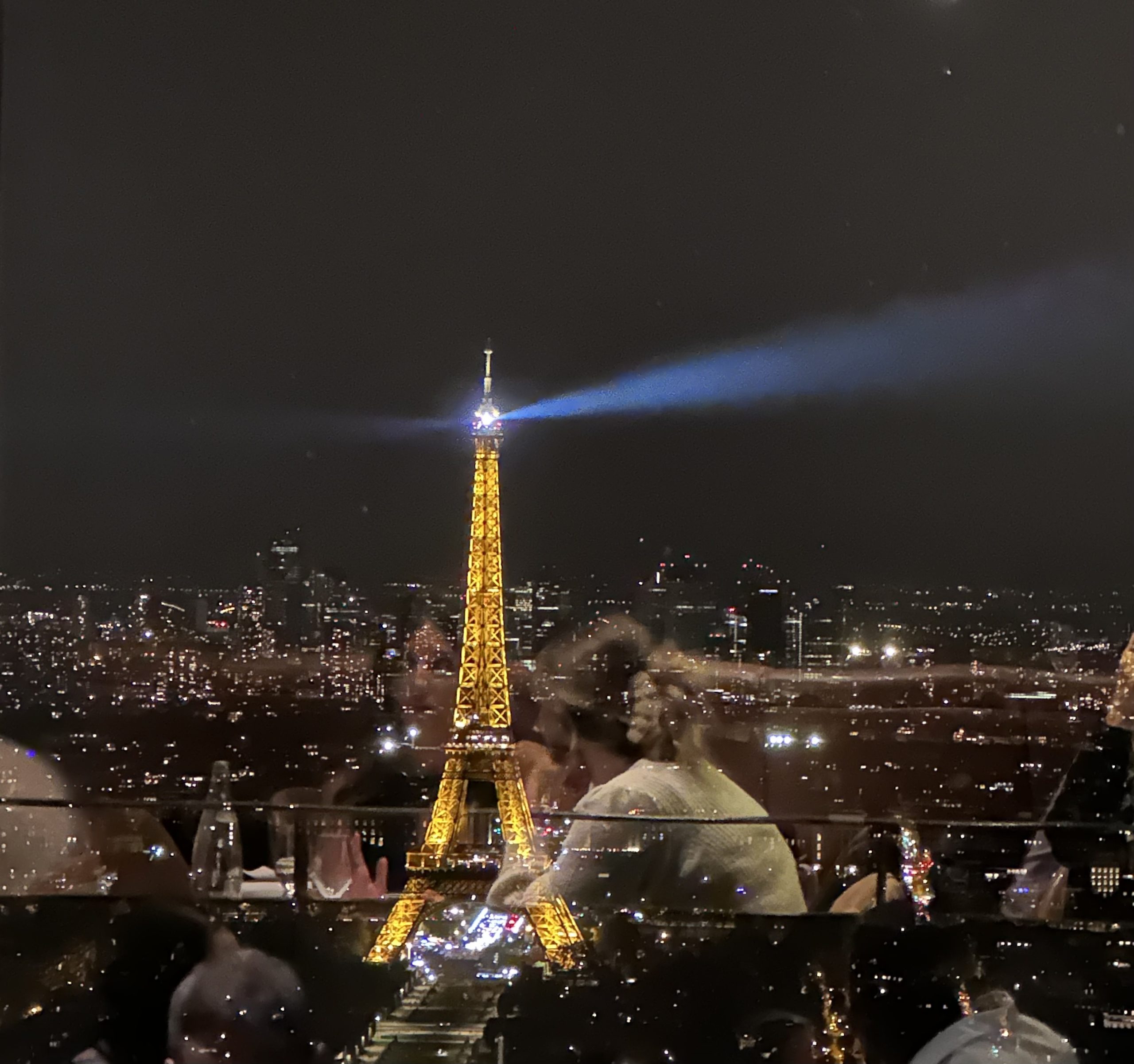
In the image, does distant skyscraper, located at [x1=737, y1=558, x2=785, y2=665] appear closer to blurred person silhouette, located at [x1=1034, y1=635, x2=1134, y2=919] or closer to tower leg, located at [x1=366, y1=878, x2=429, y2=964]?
blurred person silhouette, located at [x1=1034, y1=635, x2=1134, y2=919]

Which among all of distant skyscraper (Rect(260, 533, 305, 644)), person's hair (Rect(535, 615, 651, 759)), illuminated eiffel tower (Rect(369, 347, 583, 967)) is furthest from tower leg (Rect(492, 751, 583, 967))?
distant skyscraper (Rect(260, 533, 305, 644))

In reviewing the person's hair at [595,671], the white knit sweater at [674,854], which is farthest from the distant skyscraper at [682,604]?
the white knit sweater at [674,854]

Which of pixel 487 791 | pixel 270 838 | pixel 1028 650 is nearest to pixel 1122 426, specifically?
pixel 1028 650

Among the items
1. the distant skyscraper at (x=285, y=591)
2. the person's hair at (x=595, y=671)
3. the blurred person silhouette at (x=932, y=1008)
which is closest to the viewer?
the blurred person silhouette at (x=932, y=1008)

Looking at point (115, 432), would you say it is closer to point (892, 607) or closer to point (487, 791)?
point (487, 791)

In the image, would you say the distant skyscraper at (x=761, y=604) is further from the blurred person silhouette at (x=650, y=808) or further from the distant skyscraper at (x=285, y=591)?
the distant skyscraper at (x=285, y=591)

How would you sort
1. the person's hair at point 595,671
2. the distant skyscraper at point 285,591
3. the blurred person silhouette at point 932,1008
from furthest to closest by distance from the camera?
the distant skyscraper at point 285,591 < the person's hair at point 595,671 < the blurred person silhouette at point 932,1008
